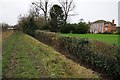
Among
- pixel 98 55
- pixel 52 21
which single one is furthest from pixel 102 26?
pixel 98 55

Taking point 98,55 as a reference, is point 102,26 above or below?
above

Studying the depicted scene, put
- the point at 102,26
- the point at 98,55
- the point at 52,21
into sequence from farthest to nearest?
the point at 102,26
the point at 52,21
the point at 98,55

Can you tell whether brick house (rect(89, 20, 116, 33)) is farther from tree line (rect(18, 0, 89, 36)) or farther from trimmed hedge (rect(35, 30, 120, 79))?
trimmed hedge (rect(35, 30, 120, 79))

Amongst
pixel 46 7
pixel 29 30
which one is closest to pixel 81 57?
pixel 29 30

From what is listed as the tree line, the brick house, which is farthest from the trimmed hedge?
the brick house

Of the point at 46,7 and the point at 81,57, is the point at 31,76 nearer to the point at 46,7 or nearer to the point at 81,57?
the point at 81,57

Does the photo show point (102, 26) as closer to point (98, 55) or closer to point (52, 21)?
point (52, 21)

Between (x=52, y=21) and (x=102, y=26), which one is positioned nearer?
(x=52, y=21)

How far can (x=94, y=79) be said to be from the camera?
8.27 m

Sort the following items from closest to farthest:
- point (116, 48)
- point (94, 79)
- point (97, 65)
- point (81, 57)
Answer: point (94, 79)
point (116, 48)
point (97, 65)
point (81, 57)

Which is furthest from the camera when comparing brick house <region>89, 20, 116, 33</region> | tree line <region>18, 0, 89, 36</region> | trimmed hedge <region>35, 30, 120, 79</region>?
brick house <region>89, 20, 116, 33</region>

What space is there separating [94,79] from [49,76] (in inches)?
59.1

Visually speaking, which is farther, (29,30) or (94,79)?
(29,30)

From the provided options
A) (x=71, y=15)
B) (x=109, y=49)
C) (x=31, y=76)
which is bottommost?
(x=31, y=76)
